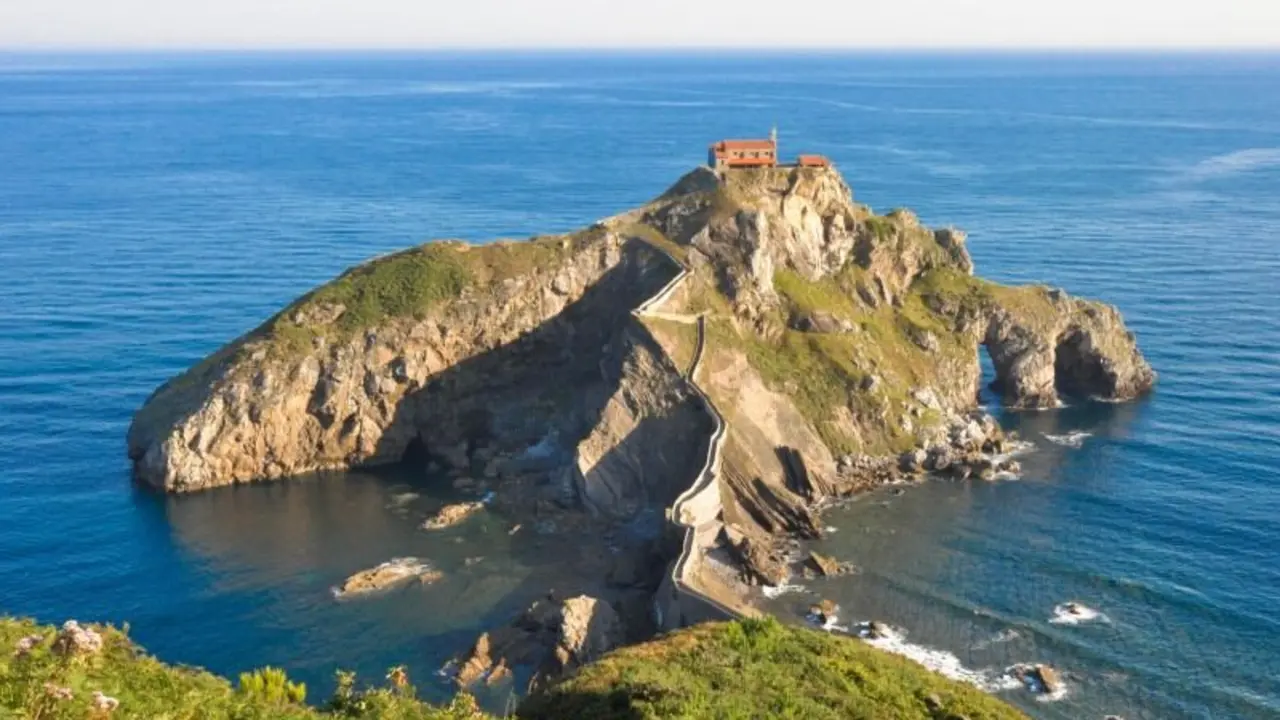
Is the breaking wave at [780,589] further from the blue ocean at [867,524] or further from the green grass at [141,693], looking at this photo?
the green grass at [141,693]

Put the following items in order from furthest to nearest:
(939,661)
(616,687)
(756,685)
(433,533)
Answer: (433,533), (939,661), (756,685), (616,687)

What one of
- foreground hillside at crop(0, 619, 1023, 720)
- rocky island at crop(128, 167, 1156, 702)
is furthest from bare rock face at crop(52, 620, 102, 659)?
rocky island at crop(128, 167, 1156, 702)

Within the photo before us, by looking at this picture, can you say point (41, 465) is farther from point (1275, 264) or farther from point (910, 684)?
point (1275, 264)

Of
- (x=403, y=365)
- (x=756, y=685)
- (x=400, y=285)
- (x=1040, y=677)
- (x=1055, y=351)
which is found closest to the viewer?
(x=756, y=685)

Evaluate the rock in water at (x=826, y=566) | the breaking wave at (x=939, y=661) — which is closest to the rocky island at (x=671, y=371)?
the rock in water at (x=826, y=566)

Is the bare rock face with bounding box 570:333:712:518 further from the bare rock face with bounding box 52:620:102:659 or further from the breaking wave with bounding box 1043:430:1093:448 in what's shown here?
the bare rock face with bounding box 52:620:102:659

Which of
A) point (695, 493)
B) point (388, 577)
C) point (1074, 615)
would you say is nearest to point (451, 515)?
point (388, 577)

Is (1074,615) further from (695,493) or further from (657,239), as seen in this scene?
(657,239)

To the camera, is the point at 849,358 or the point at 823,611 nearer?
the point at 823,611

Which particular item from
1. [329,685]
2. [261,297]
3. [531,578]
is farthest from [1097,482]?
[261,297]
